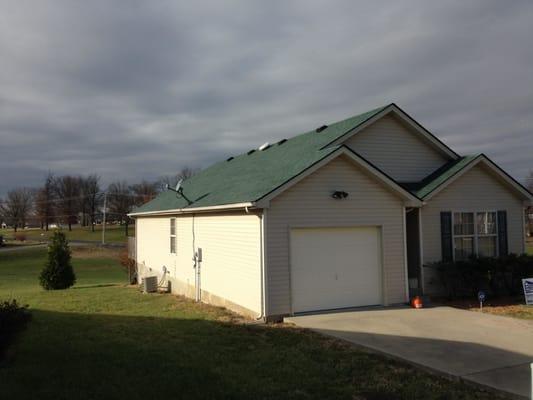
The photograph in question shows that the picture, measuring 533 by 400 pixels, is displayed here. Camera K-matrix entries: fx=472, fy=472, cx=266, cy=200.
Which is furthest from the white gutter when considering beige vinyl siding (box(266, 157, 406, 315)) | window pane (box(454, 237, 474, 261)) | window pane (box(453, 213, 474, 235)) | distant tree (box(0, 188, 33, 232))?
distant tree (box(0, 188, 33, 232))

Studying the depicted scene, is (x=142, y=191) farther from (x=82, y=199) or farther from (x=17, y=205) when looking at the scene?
(x=17, y=205)

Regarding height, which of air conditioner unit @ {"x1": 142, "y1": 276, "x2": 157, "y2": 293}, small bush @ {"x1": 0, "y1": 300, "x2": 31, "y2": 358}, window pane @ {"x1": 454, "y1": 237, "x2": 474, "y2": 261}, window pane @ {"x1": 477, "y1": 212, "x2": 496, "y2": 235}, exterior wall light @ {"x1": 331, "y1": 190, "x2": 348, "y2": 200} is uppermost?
exterior wall light @ {"x1": 331, "y1": 190, "x2": 348, "y2": 200}

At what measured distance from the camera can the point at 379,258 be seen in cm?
1245

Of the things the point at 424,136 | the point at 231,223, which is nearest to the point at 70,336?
the point at 231,223

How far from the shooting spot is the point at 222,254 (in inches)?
526

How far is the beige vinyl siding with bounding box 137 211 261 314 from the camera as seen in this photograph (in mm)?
11445

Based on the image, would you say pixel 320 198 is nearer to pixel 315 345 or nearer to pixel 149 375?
pixel 315 345

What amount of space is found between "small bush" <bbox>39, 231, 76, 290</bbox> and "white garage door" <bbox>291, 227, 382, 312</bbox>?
15.6 metres

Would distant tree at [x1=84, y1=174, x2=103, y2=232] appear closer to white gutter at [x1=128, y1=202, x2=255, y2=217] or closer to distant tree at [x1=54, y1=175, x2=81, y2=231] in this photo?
distant tree at [x1=54, y1=175, x2=81, y2=231]

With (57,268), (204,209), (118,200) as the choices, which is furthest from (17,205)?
(204,209)

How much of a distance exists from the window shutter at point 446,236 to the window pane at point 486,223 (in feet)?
3.92

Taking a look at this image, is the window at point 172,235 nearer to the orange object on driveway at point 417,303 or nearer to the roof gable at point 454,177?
the roof gable at point 454,177

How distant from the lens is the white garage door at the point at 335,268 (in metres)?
11.5

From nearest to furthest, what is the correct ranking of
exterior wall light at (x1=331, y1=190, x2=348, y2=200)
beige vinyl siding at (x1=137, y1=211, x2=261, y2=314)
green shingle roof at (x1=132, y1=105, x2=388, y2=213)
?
beige vinyl siding at (x1=137, y1=211, x2=261, y2=314), green shingle roof at (x1=132, y1=105, x2=388, y2=213), exterior wall light at (x1=331, y1=190, x2=348, y2=200)
